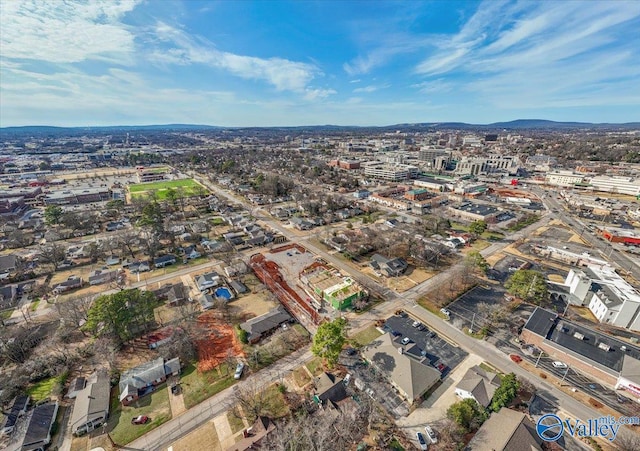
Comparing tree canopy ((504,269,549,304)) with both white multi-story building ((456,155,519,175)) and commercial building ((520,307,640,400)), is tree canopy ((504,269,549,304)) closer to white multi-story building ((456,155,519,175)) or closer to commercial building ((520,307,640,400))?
commercial building ((520,307,640,400))

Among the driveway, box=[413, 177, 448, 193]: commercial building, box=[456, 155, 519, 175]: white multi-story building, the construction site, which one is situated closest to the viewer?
the driveway

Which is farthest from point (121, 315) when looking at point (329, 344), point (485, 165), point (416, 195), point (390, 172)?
point (485, 165)

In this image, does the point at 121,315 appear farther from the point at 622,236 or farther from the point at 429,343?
the point at 622,236

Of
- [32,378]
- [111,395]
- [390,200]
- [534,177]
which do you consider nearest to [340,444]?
[111,395]

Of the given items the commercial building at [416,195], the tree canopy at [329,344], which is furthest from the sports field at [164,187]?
the tree canopy at [329,344]

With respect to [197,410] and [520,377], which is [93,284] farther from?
[520,377]

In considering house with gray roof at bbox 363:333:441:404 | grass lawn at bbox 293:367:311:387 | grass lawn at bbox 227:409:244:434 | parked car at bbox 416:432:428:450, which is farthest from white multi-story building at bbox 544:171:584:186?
grass lawn at bbox 227:409:244:434

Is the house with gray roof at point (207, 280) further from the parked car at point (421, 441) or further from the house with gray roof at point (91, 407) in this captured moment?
the parked car at point (421, 441)
